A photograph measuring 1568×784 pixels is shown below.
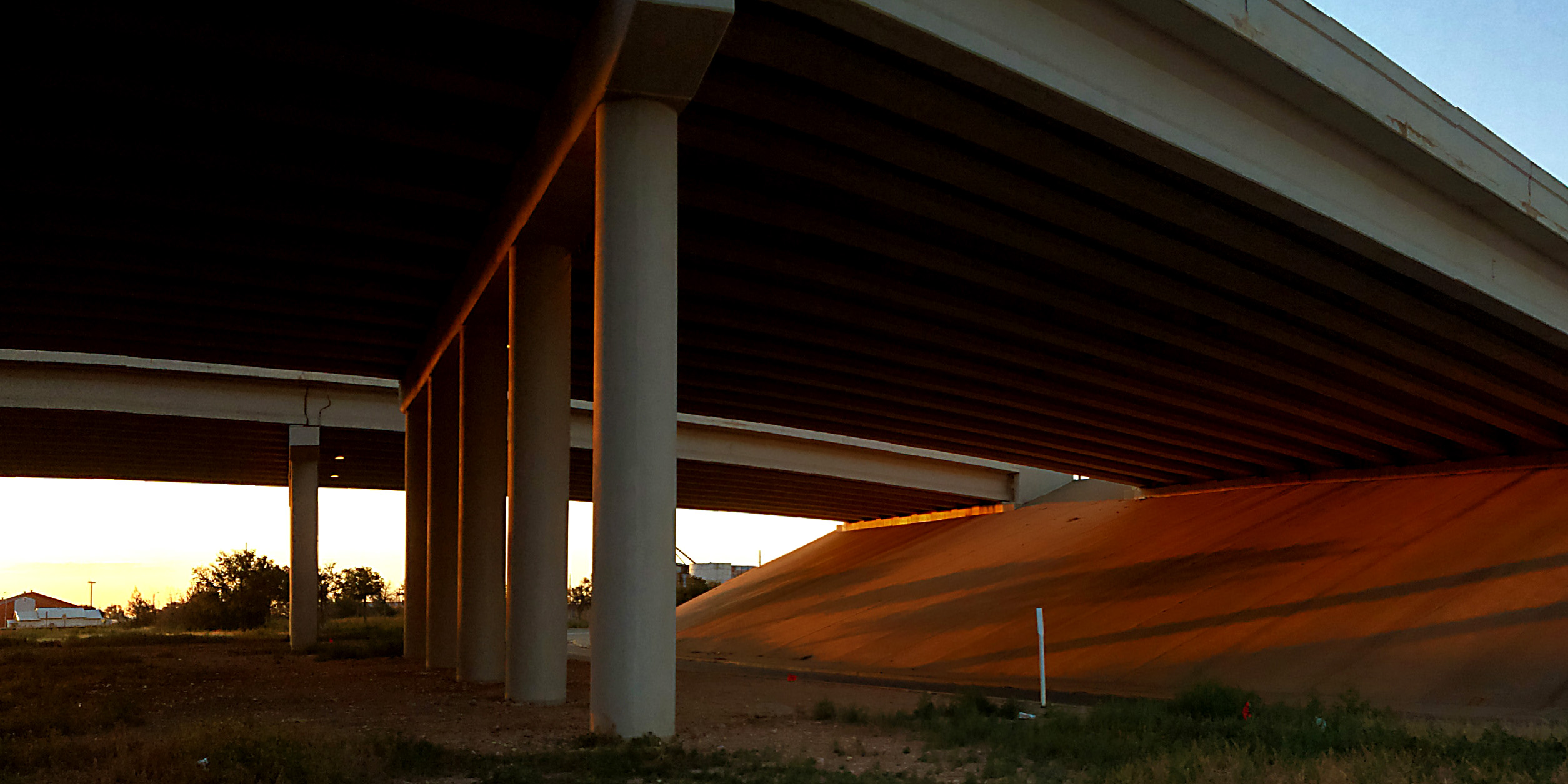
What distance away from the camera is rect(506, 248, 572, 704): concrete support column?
15164mm

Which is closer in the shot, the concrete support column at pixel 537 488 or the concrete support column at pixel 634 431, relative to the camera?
the concrete support column at pixel 634 431

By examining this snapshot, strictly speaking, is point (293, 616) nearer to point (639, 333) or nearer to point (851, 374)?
point (851, 374)

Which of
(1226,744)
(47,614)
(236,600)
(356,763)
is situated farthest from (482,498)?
(47,614)

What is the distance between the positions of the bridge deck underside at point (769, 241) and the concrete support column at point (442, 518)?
1.67 meters

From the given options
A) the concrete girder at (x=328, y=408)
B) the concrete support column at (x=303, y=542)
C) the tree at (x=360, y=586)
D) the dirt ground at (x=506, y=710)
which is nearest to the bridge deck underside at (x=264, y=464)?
the concrete girder at (x=328, y=408)

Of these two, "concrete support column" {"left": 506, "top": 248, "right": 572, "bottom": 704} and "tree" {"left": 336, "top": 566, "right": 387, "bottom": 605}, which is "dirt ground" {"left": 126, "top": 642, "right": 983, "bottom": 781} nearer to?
"concrete support column" {"left": 506, "top": 248, "right": 572, "bottom": 704}

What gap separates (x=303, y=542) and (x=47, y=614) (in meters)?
115

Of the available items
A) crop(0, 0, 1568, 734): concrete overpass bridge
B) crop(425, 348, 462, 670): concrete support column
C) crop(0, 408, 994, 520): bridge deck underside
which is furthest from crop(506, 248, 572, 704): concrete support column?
crop(0, 408, 994, 520): bridge deck underside

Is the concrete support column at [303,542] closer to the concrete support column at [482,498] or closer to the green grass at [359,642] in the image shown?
the green grass at [359,642]

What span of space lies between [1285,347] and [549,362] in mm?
14071

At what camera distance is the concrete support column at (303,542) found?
31766 millimetres

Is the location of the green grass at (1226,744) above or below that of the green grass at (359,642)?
above

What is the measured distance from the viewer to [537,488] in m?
A: 15.1

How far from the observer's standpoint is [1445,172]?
49.5 ft
